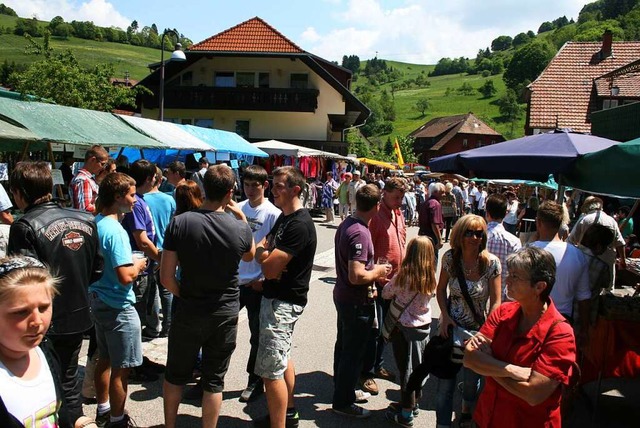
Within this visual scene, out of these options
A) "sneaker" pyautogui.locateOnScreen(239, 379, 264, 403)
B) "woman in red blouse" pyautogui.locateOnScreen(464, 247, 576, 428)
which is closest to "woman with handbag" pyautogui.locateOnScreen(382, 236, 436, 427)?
"sneaker" pyautogui.locateOnScreen(239, 379, 264, 403)

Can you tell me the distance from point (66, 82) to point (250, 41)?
1246 cm

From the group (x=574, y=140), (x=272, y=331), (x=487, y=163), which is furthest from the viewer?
(x=487, y=163)

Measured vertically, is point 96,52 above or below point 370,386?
above

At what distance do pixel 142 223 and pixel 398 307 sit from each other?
245 cm

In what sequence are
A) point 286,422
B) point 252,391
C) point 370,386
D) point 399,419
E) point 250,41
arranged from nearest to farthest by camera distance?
point 286,422
point 399,419
point 252,391
point 370,386
point 250,41

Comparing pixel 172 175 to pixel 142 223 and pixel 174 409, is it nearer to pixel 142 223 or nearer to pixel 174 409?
pixel 142 223

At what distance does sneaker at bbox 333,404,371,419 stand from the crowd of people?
0.04 feet

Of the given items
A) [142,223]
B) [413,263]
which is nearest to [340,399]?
[413,263]

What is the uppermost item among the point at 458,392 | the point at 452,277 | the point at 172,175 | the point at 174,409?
the point at 172,175

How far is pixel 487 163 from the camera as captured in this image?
235 inches

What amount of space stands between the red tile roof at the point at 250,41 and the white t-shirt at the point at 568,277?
2777cm

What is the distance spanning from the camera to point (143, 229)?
4887 millimetres

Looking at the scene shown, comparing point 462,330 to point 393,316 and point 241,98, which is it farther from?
point 241,98

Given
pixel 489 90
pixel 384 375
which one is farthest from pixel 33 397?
pixel 489 90
